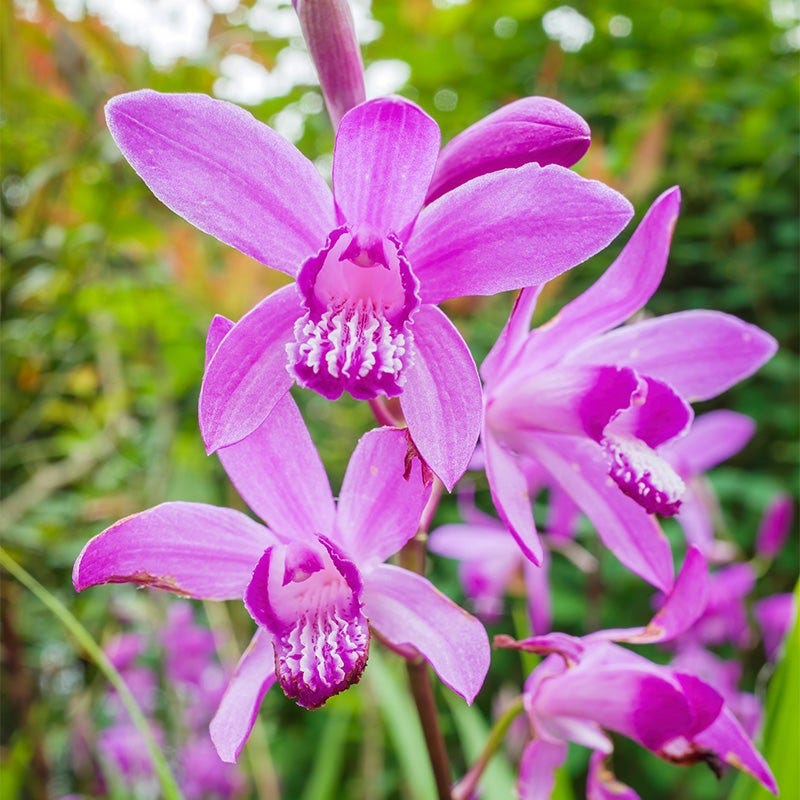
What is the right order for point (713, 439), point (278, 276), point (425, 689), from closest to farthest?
1. point (425, 689)
2. point (713, 439)
3. point (278, 276)

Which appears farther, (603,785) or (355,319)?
(603,785)

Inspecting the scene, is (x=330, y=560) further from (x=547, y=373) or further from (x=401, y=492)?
(x=547, y=373)

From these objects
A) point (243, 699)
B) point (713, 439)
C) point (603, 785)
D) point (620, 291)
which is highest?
point (620, 291)

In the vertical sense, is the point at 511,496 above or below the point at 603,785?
above

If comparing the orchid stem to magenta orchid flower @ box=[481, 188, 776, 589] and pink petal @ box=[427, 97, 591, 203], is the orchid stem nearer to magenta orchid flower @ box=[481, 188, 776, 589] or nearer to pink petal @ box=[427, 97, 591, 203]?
magenta orchid flower @ box=[481, 188, 776, 589]

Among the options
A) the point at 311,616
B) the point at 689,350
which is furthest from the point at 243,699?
the point at 689,350

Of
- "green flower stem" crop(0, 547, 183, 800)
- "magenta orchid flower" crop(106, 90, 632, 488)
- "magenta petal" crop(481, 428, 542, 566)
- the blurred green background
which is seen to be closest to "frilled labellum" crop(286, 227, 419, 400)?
"magenta orchid flower" crop(106, 90, 632, 488)

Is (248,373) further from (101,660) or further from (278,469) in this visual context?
(101,660)
